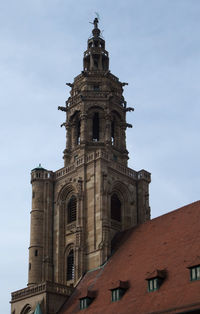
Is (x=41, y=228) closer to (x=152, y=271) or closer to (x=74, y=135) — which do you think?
(x=74, y=135)

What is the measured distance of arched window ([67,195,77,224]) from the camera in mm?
54431

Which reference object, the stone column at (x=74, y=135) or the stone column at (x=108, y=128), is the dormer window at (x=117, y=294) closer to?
the stone column at (x=108, y=128)

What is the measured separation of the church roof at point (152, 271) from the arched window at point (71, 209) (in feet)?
17.6

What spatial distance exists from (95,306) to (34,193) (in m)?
16.7

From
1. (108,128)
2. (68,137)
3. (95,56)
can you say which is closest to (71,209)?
(68,137)

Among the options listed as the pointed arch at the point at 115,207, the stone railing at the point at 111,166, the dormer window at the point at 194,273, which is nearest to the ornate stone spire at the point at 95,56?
the stone railing at the point at 111,166

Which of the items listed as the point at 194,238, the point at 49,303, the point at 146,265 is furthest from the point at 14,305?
the point at 194,238

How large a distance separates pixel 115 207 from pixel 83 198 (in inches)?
122

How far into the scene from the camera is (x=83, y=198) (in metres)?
53.4

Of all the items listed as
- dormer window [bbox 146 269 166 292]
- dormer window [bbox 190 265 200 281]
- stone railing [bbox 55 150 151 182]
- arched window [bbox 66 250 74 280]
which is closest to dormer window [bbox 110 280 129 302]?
dormer window [bbox 146 269 166 292]

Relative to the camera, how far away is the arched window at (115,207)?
53928mm

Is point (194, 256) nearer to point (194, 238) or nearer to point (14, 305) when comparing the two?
point (194, 238)

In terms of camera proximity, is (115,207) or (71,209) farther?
(71,209)

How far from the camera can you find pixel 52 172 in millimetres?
57625
